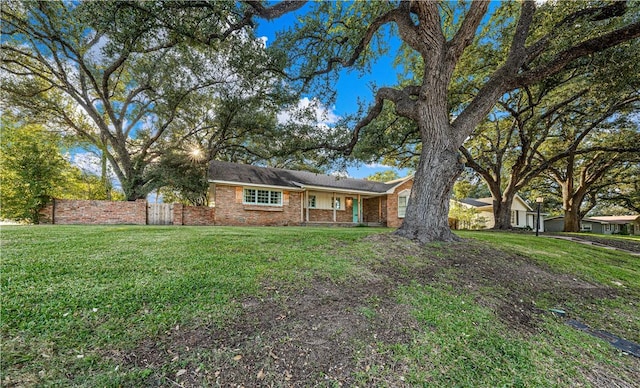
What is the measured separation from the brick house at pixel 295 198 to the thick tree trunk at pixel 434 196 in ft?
20.9

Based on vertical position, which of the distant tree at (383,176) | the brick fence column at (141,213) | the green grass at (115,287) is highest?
the distant tree at (383,176)

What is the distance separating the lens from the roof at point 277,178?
43.3 feet

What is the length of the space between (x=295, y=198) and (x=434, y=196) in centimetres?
1016

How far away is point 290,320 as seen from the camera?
243cm

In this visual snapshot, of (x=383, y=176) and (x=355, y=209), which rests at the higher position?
(x=383, y=176)

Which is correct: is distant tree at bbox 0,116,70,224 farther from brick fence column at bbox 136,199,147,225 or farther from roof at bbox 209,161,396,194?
roof at bbox 209,161,396,194

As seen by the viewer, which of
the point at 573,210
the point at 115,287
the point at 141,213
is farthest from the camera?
the point at 573,210

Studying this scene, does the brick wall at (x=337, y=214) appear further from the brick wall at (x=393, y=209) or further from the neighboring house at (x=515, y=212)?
the neighboring house at (x=515, y=212)

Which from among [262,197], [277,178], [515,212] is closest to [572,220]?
[515,212]

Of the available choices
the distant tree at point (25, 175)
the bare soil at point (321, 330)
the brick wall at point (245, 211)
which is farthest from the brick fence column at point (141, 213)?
the bare soil at point (321, 330)

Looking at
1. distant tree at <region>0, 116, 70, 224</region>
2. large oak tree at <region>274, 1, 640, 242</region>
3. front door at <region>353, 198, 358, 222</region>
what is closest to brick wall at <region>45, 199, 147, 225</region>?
distant tree at <region>0, 116, 70, 224</region>

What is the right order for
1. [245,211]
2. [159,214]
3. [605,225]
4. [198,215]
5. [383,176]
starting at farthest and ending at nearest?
[383,176] < [605,225] < [245,211] < [198,215] < [159,214]

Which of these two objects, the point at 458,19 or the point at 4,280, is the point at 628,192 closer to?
the point at 458,19

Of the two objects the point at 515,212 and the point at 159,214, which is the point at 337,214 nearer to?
the point at 159,214
